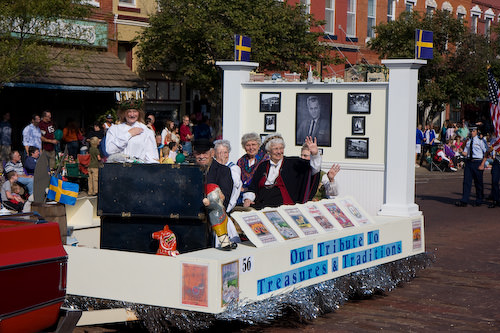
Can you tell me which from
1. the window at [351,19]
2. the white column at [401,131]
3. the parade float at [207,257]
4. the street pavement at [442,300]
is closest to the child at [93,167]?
the street pavement at [442,300]

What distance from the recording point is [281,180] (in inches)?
340

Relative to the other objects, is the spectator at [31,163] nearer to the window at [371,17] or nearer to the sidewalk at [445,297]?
the sidewalk at [445,297]

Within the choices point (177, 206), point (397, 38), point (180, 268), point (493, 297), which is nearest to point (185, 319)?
point (180, 268)

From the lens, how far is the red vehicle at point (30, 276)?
14.7ft

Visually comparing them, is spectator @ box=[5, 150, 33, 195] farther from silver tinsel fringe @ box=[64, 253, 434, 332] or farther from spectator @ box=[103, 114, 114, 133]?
silver tinsel fringe @ box=[64, 253, 434, 332]

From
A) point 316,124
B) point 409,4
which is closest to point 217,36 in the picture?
point 316,124

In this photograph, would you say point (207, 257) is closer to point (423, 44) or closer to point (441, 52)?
point (423, 44)

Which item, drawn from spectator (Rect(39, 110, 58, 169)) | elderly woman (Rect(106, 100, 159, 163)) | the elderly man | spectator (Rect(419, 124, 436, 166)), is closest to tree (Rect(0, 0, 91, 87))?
spectator (Rect(39, 110, 58, 169))

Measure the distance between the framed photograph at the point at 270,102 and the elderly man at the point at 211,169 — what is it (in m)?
3.93

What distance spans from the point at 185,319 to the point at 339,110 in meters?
5.56

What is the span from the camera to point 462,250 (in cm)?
1184

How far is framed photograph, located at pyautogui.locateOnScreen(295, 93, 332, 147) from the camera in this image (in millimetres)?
11289

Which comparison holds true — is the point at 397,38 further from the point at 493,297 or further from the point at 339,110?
the point at 493,297

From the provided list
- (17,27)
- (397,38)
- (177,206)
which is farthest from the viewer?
(397,38)
